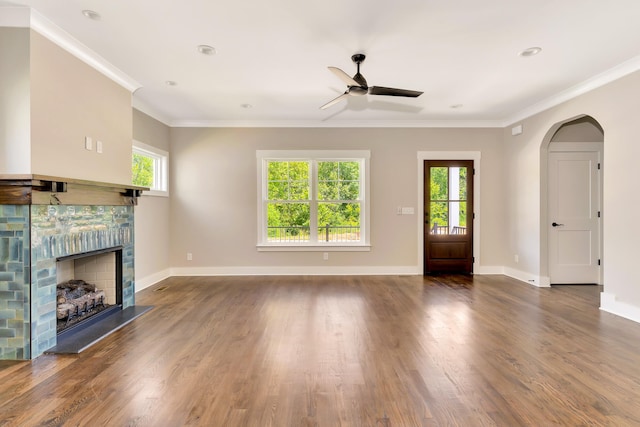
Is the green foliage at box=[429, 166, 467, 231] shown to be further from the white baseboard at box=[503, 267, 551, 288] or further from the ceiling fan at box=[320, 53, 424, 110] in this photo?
the ceiling fan at box=[320, 53, 424, 110]

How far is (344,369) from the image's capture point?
2326 mm

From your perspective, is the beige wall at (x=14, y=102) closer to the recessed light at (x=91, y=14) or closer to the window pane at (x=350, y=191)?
the recessed light at (x=91, y=14)

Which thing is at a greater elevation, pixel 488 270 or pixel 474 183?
pixel 474 183

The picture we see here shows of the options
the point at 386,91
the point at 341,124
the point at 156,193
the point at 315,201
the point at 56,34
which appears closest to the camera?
the point at 56,34

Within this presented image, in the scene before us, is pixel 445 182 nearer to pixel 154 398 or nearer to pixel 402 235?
pixel 402 235

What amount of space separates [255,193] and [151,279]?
7.10 ft

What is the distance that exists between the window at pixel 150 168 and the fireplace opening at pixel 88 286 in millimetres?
1467

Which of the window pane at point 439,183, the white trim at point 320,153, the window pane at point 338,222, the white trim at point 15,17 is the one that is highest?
the white trim at point 15,17

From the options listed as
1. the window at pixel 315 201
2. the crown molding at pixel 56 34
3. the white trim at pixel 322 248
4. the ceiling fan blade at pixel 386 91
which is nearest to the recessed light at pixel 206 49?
the crown molding at pixel 56 34

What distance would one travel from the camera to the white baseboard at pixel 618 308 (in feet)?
11.0

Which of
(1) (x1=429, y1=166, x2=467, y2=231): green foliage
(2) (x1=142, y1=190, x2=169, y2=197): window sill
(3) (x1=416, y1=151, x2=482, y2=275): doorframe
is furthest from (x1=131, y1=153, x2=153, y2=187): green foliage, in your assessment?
(1) (x1=429, y1=166, x2=467, y2=231): green foliage

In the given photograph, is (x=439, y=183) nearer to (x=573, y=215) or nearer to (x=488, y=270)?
(x=488, y=270)

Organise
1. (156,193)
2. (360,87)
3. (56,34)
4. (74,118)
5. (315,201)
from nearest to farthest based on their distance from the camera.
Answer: (56,34), (74,118), (360,87), (156,193), (315,201)

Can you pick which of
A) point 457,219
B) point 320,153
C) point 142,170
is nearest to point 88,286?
point 142,170
